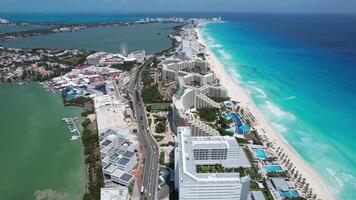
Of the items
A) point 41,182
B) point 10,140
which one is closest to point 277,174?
point 41,182

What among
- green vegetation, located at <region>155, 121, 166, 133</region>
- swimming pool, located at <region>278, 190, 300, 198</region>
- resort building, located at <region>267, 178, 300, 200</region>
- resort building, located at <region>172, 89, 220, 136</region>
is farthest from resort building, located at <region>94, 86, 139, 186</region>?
swimming pool, located at <region>278, 190, 300, 198</region>

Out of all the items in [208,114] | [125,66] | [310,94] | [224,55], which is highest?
[224,55]

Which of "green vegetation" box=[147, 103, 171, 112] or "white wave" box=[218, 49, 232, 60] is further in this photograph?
"white wave" box=[218, 49, 232, 60]

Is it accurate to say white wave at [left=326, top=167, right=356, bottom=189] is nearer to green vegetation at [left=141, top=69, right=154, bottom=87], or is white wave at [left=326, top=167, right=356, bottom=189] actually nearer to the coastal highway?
the coastal highway

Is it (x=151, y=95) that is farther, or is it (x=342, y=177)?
(x=151, y=95)

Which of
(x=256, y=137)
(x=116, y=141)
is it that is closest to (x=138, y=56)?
(x=116, y=141)

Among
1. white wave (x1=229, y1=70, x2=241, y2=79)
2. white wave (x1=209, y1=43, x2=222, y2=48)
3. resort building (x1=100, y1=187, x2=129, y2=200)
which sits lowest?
resort building (x1=100, y1=187, x2=129, y2=200)

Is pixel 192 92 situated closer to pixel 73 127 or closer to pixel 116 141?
pixel 116 141

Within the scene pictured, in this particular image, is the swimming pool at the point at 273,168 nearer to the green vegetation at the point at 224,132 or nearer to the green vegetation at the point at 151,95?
the green vegetation at the point at 224,132
